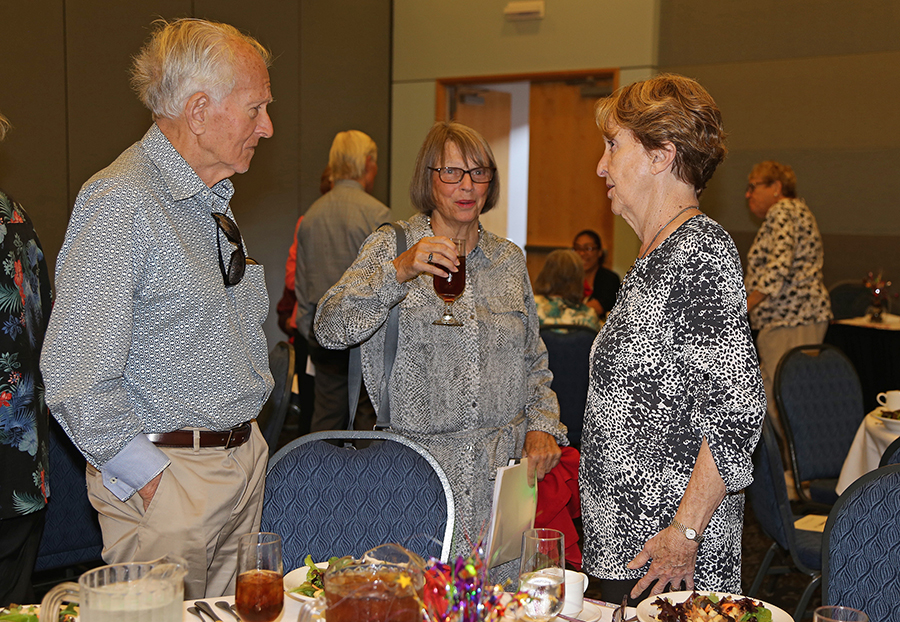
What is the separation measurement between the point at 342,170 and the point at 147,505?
12.0ft

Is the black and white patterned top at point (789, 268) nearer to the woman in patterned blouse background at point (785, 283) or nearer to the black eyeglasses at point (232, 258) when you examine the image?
the woman in patterned blouse background at point (785, 283)

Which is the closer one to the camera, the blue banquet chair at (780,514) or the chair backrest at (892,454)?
the chair backrest at (892,454)

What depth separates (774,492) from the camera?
3010 mm

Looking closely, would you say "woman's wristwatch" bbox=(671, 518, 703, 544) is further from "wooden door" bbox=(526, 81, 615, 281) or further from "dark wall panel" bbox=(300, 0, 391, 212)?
"dark wall panel" bbox=(300, 0, 391, 212)

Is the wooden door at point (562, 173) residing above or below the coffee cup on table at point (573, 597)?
above

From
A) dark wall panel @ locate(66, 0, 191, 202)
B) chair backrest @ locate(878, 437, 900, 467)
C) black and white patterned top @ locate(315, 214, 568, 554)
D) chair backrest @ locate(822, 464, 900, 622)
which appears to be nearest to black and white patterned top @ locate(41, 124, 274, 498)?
black and white patterned top @ locate(315, 214, 568, 554)

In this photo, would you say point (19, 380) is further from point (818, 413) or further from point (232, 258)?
point (818, 413)

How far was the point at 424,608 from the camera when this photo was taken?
112cm

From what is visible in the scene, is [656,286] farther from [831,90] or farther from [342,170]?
[831,90]

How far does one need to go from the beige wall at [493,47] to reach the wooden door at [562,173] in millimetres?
338

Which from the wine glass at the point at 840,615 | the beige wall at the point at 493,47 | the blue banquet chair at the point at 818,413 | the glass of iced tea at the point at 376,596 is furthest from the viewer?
the beige wall at the point at 493,47

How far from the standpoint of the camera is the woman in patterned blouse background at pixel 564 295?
15.3 ft

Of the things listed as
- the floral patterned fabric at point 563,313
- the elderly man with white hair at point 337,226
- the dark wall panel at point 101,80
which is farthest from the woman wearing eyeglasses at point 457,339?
the dark wall panel at point 101,80

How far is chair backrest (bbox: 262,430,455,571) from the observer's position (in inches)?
78.7
